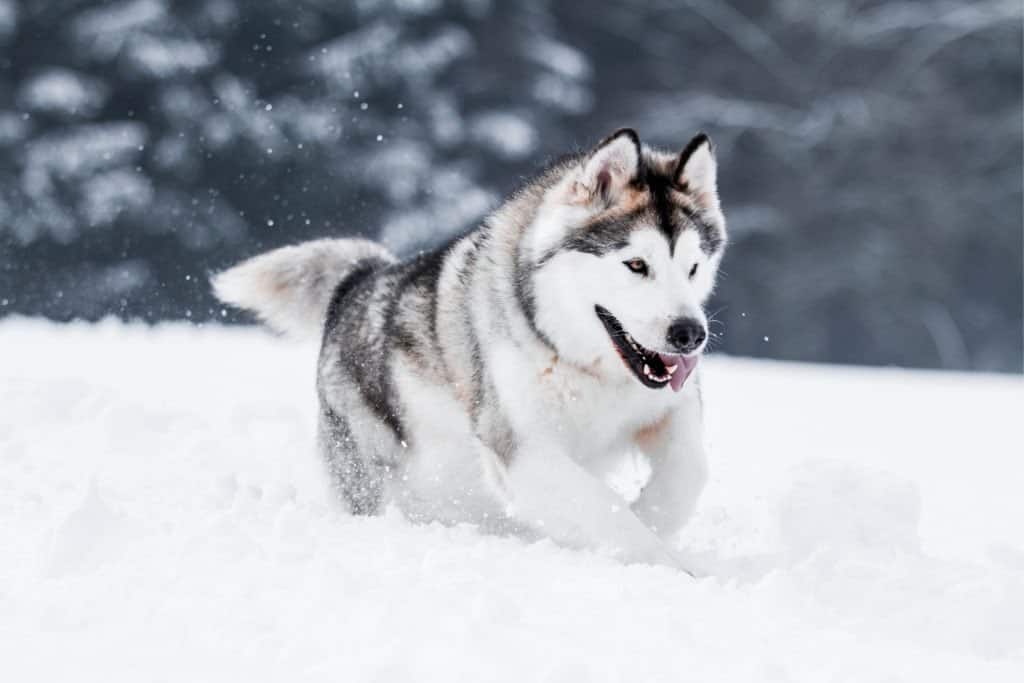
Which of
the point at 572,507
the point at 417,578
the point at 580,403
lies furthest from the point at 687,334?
the point at 417,578

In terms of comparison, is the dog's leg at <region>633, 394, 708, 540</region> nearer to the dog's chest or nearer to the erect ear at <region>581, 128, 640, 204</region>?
the dog's chest

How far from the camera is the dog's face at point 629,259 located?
9.86 ft

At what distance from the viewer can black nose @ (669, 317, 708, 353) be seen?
2.91 meters

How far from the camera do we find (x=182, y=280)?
1258cm

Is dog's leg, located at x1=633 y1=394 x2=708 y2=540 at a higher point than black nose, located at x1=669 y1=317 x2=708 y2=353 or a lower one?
lower

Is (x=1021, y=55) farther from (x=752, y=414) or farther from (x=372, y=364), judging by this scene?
(x=372, y=364)

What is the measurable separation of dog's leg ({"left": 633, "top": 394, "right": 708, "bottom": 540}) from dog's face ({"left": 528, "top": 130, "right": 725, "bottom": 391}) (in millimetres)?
319

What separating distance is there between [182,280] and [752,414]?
7.81m

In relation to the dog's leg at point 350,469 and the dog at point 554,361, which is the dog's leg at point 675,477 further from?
the dog's leg at point 350,469

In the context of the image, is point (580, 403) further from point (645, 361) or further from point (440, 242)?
point (440, 242)

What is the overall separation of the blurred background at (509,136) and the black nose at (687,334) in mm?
5612

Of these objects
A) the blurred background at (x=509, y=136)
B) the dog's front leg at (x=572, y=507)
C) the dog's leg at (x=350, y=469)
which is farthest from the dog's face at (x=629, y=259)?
the blurred background at (x=509, y=136)

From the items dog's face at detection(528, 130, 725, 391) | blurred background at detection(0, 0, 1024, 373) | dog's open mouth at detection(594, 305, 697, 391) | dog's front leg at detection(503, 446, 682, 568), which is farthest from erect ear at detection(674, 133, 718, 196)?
blurred background at detection(0, 0, 1024, 373)

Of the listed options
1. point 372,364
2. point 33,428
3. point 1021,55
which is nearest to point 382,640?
point 372,364
